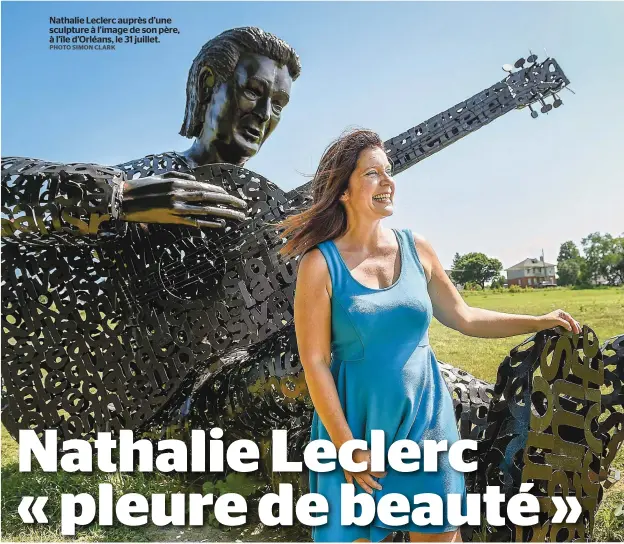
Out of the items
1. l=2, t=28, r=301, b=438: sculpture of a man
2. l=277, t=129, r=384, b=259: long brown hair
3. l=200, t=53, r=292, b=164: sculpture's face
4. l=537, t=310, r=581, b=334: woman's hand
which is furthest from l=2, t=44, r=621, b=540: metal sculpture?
l=277, t=129, r=384, b=259: long brown hair

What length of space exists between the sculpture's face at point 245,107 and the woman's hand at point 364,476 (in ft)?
9.16

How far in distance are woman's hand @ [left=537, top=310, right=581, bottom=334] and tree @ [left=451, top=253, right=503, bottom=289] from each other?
12.6 feet

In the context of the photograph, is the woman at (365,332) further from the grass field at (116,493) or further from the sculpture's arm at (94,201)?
the grass field at (116,493)

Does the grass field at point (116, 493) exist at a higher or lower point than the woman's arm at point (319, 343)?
lower

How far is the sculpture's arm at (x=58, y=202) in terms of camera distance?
3.28 m

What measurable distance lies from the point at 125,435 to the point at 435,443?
7.76 ft

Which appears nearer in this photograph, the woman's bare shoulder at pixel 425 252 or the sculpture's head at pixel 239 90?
the woman's bare shoulder at pixel 425 252

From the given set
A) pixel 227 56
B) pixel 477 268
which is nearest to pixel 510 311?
pixel 477 268

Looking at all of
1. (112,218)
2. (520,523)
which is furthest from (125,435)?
(520,523)

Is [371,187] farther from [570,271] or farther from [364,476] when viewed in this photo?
[570,271]

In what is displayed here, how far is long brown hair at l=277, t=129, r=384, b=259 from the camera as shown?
1992mm

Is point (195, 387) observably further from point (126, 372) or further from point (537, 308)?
point (537, 308)

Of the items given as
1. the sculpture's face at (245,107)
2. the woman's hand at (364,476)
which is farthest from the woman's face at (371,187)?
the sculpture's face at (245,107)

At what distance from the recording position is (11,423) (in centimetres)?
409
